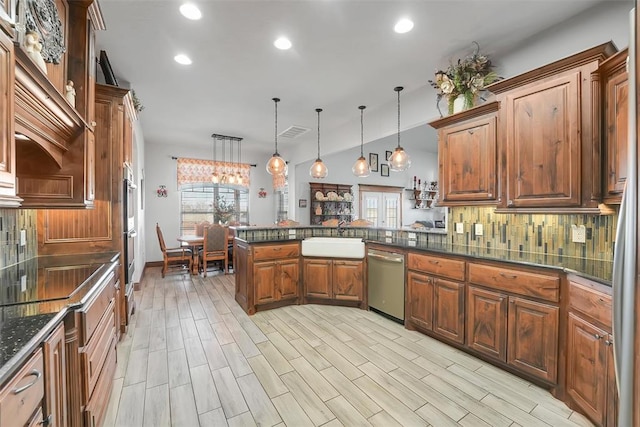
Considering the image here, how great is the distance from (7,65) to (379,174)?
7.50 metres

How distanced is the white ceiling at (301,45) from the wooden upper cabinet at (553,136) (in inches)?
22.8

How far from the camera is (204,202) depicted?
7.38 m

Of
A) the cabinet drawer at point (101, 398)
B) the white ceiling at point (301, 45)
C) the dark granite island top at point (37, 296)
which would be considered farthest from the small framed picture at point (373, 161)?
the cabinet drawer at point (101, 398)

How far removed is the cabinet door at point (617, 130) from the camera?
1808 mm

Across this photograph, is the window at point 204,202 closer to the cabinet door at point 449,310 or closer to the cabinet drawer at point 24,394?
the cabinet door at point 449,310

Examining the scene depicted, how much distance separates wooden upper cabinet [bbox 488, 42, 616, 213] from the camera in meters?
2.01

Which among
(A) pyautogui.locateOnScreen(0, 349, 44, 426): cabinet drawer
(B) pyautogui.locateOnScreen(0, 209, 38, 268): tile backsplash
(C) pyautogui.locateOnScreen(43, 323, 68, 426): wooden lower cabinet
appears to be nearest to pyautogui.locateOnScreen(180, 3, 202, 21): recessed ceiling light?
(B) pyautogui.locateOnScreen(0, 209, 38, 268): tile backsplash

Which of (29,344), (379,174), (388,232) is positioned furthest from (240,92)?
(379,174)

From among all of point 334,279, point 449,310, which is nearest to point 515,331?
point 449,310

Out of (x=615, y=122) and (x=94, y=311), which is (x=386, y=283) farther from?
(x=94, y=311)

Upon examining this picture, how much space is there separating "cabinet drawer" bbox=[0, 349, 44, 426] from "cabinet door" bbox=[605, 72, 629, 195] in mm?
3099

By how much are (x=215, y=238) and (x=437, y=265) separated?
4.36 metres

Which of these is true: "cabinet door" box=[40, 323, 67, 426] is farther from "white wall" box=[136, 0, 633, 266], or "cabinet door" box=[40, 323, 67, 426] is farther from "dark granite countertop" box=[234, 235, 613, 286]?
"white wall" box=[136, 0, 633, 266]

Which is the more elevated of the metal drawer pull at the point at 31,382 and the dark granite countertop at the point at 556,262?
the dark granite countertop at the point at 556,262
